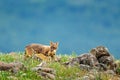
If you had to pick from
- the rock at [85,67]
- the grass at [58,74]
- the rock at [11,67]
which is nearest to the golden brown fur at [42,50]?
the grass at [58,74]

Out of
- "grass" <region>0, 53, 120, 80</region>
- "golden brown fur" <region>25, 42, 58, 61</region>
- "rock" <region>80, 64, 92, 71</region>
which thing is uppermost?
"golden brown fur" <region>25, 42, 58, 61</region>

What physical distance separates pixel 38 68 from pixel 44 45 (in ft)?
26.8

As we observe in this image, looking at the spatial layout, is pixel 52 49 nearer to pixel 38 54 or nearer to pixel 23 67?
pixel 38 54

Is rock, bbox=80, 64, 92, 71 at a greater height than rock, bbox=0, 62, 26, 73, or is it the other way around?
rock, bbox=80, 64, 92, 71

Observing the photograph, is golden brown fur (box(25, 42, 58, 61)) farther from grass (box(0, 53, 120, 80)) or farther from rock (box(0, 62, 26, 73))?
rock (box(0, 62, 26, 73))

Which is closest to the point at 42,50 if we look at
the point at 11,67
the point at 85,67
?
the point at 85,67

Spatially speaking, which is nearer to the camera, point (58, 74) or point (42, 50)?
point (58, 74)

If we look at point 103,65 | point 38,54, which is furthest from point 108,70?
point 38,54

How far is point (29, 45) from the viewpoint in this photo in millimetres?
31438

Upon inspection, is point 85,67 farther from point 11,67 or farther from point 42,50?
point 11,67

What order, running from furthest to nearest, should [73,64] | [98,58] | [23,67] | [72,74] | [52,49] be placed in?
[52,49], [98,58], [73,64], [72,74], [23,67]

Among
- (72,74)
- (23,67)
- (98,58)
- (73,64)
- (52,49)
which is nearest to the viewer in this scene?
(23,67)

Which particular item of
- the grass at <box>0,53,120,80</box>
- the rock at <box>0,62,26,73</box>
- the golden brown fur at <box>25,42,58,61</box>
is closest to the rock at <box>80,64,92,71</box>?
the grass at <box>0,53,120,80</box>

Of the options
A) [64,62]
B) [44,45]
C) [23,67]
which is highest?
[44,45]
